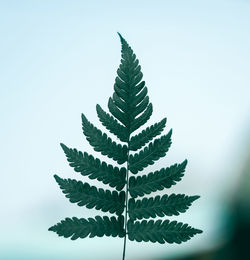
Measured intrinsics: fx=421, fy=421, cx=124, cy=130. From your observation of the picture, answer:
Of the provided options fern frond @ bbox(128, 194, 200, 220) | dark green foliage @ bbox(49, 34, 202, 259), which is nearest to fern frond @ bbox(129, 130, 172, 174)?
dark green foliage @ bbox(49, 34, 202, 259)

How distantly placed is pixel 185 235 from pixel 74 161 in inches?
16.8

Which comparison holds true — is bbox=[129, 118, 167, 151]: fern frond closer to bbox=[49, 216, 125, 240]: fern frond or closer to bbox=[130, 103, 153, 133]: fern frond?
bbox=[130, 103, 153, 133]: fern frond

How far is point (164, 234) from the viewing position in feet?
4.44

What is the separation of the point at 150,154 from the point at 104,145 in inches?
6.1

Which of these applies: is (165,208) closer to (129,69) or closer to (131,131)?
(131,131)

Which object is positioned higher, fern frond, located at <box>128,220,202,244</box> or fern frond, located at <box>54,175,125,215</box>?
fern frond, located at <box>54,175,125,215</box>

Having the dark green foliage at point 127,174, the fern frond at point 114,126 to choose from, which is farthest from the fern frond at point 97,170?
the fern frond at point 114,126

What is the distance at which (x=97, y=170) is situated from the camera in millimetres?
1378

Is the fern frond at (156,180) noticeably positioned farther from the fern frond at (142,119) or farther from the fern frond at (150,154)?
the fern frond at (142,119)

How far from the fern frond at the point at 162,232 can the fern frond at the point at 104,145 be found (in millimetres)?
214

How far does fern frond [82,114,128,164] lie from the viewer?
137 cm

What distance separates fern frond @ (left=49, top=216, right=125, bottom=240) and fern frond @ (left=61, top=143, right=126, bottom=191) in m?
0.11

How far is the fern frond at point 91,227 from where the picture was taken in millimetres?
1292

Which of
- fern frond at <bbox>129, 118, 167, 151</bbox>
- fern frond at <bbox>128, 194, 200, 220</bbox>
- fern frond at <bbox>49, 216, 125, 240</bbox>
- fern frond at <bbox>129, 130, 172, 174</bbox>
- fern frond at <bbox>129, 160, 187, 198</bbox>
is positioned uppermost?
fern frond at <bbox>129, 118, 167, 151</bbox>
